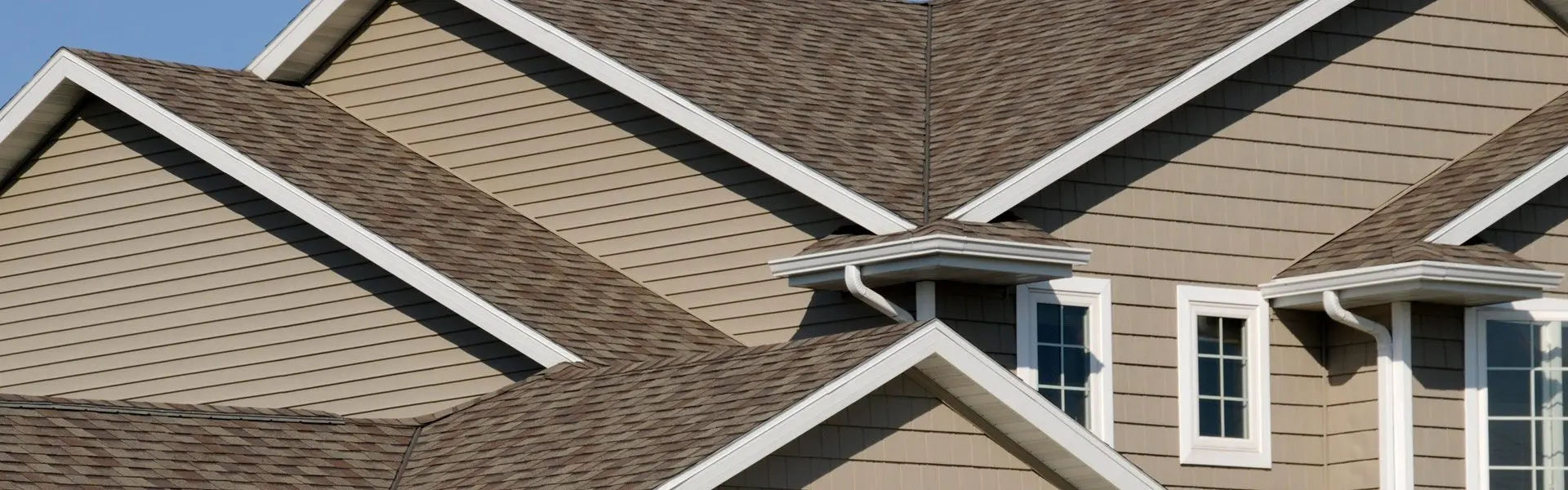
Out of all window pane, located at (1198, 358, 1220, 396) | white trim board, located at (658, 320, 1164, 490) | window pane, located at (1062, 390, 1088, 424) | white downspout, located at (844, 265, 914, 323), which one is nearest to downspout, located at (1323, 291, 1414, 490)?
window pane, located at (1198, 358, 1220, 396)

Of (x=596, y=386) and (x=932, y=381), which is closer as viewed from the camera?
(x=932, y=381)

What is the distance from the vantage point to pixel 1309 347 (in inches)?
690

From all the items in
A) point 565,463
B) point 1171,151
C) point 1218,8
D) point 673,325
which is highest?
point 1218,8

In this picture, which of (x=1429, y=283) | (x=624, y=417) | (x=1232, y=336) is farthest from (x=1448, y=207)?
(x=624, y=417)

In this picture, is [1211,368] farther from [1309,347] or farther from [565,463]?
[565,463]

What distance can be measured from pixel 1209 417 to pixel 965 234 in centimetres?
243

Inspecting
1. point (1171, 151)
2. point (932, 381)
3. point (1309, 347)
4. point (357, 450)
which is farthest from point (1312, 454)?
point (357, 450)

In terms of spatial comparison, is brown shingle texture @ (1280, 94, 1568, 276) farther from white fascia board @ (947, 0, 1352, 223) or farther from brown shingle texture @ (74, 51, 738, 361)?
brown shingle texture @ (74, 51, 738, 361)

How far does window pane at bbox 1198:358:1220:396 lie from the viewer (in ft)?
56.7

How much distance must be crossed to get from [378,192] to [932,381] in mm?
6096

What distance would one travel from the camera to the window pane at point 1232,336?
17375 millimetres

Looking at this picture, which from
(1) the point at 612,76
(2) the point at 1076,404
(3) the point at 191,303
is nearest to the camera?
(2) the point at 1076,404

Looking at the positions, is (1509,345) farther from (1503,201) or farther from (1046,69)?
(1046,69)

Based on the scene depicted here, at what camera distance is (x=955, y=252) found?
1583cm
